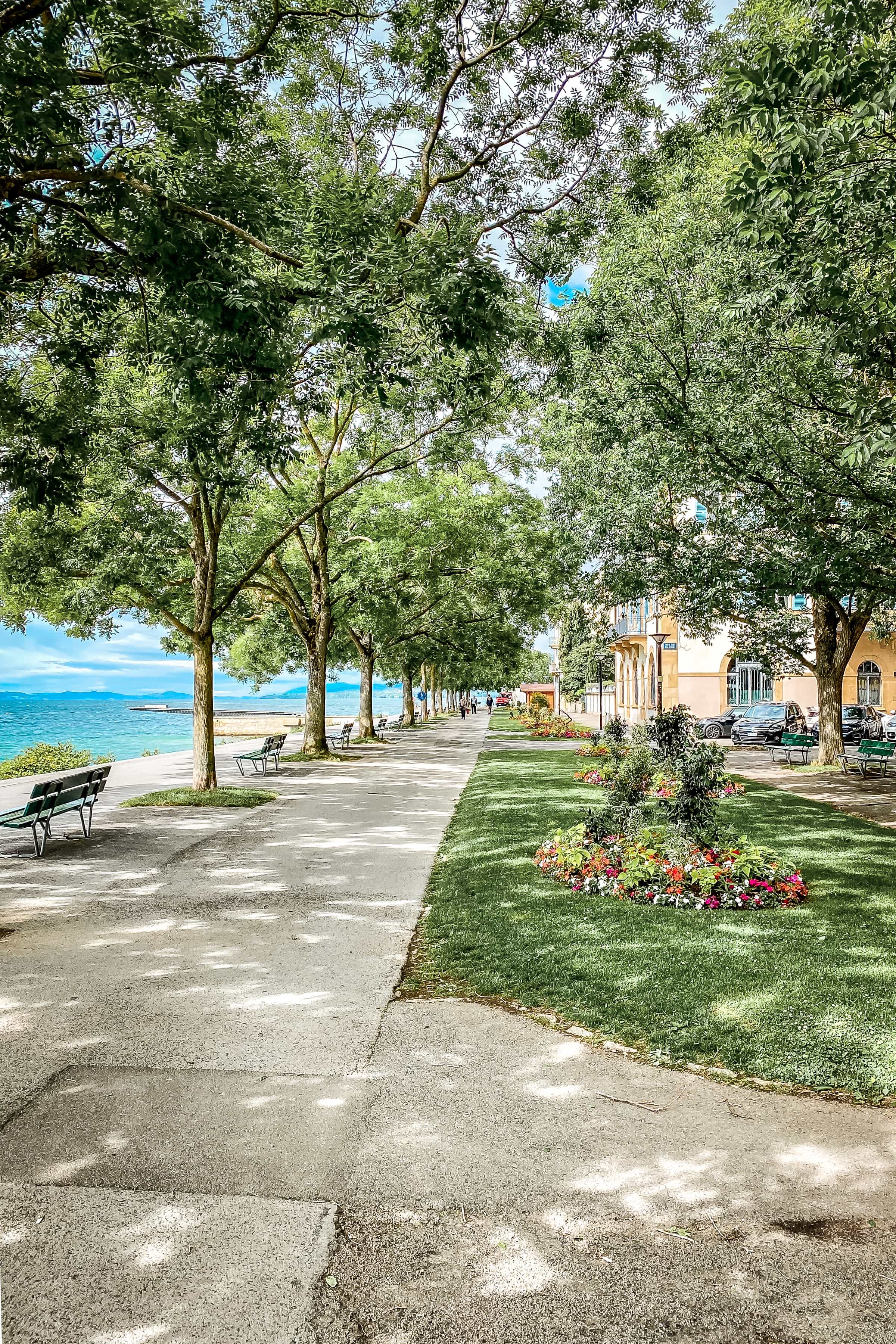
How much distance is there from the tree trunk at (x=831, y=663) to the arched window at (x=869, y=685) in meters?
29.1

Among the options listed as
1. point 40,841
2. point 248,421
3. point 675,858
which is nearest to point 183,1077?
point 675,858

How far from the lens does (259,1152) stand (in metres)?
3.55

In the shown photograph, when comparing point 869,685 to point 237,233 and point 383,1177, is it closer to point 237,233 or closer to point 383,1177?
point 237,233

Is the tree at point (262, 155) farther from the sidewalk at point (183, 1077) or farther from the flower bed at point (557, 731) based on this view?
the flower bed at point (557, 731)

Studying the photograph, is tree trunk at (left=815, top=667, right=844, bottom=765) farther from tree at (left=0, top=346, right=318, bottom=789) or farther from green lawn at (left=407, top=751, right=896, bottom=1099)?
tree at (left=0, top=346, right=318, bottom=789)

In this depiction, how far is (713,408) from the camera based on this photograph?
12.4 metres

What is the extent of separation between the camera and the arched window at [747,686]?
46906 mm

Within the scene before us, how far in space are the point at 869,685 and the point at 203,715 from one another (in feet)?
147

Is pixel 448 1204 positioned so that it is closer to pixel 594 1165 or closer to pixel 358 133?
pixel 594 1165

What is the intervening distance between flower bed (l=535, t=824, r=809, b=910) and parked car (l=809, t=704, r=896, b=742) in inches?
933

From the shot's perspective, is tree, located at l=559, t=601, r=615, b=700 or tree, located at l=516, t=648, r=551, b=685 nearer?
tree, located at l=559, t=601, r=615, b=700

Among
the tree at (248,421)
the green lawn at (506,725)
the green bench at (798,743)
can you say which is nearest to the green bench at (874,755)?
the green bench at (798,743)

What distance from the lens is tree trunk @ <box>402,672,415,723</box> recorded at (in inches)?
1893

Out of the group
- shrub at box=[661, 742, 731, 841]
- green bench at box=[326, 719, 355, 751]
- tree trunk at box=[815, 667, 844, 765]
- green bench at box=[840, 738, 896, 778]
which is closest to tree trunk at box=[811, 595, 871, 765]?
tree trunk at box=[815, 667, 844, 765]
